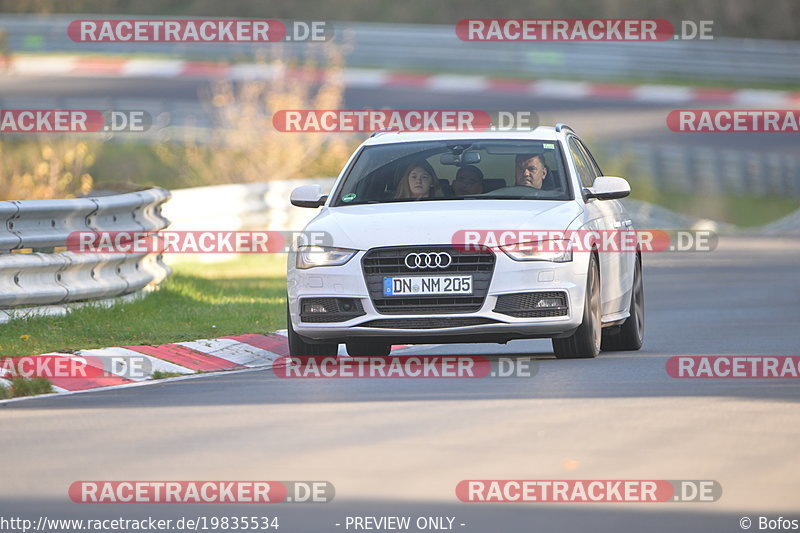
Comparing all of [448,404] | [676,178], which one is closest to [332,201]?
[448,404]

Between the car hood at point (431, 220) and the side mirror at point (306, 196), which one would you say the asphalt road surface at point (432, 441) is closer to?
the car hood at point (431, 220)

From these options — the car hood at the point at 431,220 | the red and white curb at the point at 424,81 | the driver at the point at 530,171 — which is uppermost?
the red and white curb at the point at 424,81

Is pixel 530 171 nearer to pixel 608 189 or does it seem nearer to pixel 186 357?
pixel 608 189

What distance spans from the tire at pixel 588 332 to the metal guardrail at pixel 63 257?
3948 mm

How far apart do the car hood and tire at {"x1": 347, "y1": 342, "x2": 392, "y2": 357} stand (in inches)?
38.1

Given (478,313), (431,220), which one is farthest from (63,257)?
(478,313)

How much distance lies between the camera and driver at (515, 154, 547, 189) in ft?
43.9

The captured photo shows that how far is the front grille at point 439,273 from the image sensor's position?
12.2 metres

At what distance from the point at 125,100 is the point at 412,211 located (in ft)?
97.5

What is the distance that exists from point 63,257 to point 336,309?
2953 mm

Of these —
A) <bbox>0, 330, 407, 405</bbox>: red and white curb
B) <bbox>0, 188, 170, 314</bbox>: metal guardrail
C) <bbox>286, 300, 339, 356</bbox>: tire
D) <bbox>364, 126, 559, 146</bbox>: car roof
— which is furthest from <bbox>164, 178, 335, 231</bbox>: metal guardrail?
<bbox>286, 300, 339, 356</bbox>: tire

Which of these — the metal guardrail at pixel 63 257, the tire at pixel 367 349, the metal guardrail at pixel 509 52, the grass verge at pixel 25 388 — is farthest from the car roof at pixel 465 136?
the metal guardrail at pixel 509 52

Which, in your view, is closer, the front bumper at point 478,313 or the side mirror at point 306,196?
the front bumper at point 478,313

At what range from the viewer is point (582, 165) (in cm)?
1423
